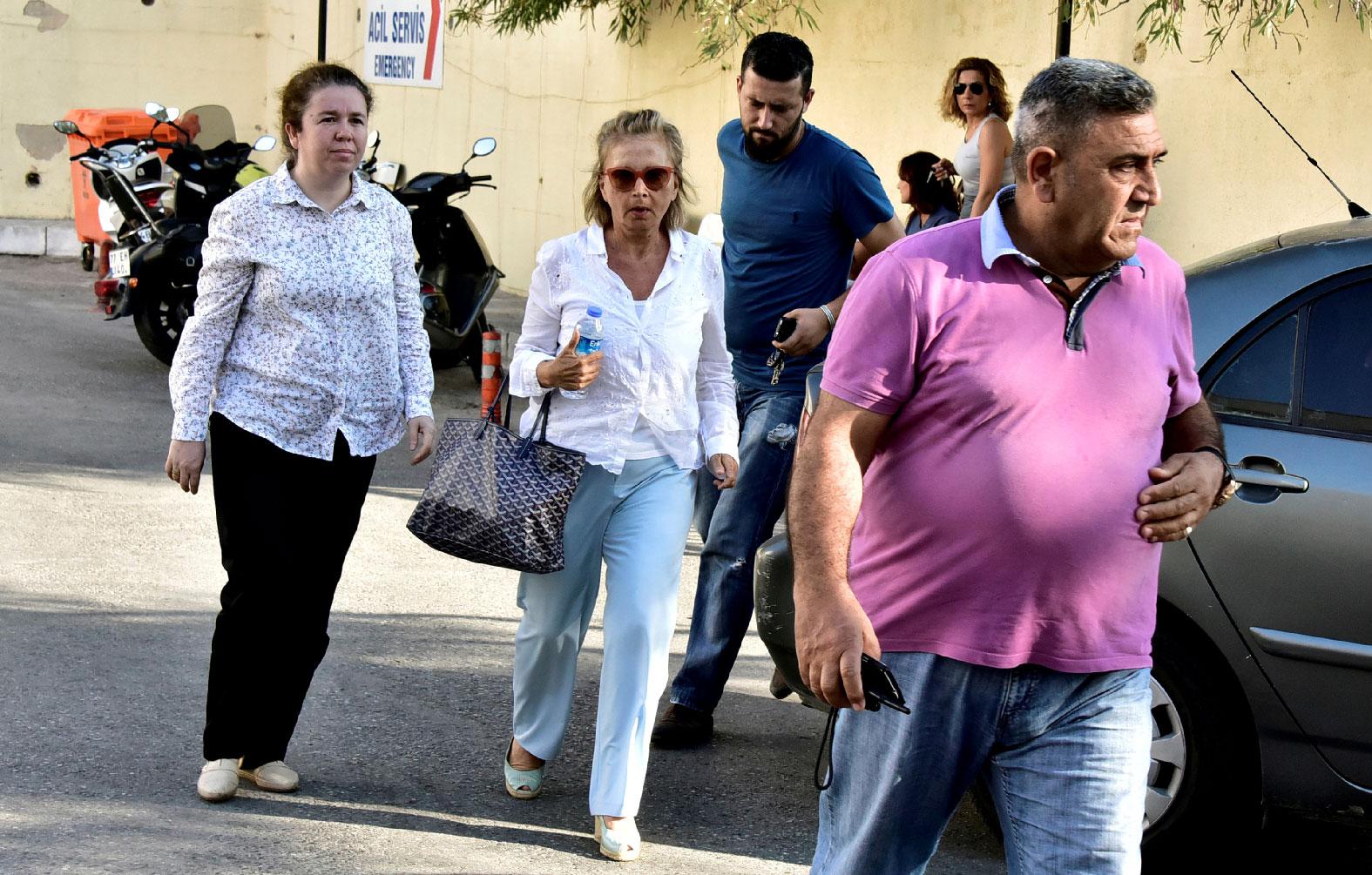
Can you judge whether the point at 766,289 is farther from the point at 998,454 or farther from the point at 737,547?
the point at 998,454

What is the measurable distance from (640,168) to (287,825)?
1951mm

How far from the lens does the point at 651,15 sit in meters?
13.9

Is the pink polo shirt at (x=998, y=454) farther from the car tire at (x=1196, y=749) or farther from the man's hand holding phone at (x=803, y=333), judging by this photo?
the man's hand holding phone at (x=803, y=333)

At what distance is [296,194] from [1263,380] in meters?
2.54

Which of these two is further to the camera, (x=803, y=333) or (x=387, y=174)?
(x=387, y=174)

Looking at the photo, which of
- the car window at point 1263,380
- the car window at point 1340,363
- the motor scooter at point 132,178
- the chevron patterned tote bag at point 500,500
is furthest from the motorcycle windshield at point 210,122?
the car window at point 1340,363

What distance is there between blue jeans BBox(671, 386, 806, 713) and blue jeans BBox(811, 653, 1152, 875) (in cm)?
236

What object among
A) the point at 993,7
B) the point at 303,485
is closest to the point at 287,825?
the point at 303,485

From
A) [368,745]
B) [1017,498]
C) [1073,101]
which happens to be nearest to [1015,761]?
[1017,498]

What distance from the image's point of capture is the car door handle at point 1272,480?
13.8ft

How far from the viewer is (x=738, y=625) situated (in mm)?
5344

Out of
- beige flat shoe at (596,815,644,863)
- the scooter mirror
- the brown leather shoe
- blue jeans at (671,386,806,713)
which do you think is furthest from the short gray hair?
the scooter mirror

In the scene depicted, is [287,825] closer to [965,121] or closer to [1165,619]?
[1165,619]

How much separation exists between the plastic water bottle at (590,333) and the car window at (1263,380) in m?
1.56
